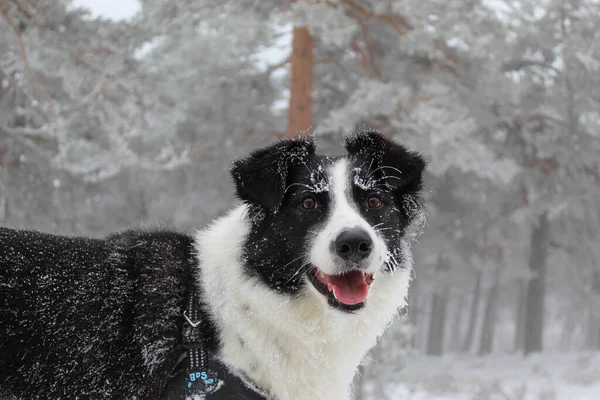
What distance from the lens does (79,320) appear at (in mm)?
2781

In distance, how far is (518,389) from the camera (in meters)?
11.4

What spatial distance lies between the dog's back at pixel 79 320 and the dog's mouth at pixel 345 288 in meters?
0.76

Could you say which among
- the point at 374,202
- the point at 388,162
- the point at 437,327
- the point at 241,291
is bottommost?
the point at 437,327

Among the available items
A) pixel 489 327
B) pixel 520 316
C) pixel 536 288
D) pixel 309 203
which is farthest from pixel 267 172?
pixel 520 316

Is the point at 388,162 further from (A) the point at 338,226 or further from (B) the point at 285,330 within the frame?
(B) the point at 285,330

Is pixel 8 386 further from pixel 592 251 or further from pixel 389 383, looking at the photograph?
pixel 592 251

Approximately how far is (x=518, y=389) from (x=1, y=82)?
37.7 ft

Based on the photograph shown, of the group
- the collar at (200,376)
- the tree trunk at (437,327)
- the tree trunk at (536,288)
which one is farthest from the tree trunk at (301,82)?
the tree trunk at (437,327)

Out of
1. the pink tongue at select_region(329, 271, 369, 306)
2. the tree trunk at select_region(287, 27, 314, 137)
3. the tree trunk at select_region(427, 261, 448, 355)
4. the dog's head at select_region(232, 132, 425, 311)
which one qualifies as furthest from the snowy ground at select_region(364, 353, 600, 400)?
the pink tongue at select_region(329, 271, 369, 306)

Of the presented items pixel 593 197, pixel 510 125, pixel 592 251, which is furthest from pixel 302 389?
pixel 592 251

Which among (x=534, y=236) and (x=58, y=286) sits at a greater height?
(x=58, y=286)

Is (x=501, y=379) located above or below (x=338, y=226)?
below

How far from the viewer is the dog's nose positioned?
2773 millimetres

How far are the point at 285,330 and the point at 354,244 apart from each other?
637mm
